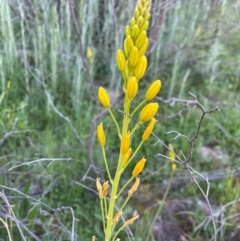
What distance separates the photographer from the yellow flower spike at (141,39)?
81cm

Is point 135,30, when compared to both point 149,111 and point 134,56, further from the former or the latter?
point 149,111

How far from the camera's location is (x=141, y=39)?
2.67 feet

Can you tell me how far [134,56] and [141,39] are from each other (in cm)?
4

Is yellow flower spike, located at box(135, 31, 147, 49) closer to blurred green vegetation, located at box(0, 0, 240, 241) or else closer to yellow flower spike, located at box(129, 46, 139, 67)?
yellow flower spike, located at box(129, 46, 139, 67)

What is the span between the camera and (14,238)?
5.38 feet

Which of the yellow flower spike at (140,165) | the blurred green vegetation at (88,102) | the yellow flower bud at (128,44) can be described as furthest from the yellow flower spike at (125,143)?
the blurred green vegetation at (88,102)

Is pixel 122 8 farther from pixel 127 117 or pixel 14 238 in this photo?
pixel 127 117

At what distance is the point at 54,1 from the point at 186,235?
1573 millimetres

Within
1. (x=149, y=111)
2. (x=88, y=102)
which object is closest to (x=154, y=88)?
(x=149, y=111)

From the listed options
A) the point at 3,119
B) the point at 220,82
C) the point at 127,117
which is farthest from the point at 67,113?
the point at 127,117

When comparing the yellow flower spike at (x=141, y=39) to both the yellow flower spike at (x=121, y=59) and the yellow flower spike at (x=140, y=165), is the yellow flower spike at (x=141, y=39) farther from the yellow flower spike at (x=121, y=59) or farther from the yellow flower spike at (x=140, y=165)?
the yellow flower spike at (x=140, y=165)

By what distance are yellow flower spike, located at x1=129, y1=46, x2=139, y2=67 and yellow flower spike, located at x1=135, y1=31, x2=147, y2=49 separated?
14 mm

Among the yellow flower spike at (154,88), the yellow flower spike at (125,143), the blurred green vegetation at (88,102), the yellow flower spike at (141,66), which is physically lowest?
the blurred green vegetation at (88,102)

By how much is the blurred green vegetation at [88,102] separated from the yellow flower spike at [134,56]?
2.72ft
